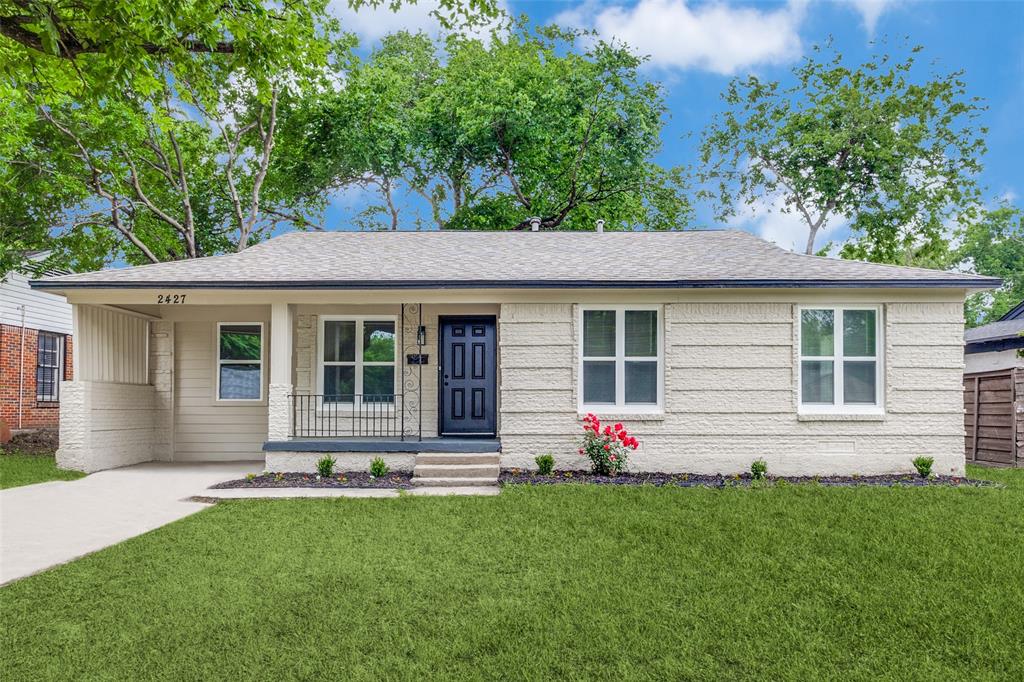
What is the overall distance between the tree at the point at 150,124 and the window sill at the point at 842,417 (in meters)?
8.47

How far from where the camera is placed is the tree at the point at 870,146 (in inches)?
918

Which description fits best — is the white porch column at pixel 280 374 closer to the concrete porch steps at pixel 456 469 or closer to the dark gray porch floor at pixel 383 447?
the dark gray porch floor at pixel 383 447

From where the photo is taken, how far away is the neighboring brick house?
17.3m

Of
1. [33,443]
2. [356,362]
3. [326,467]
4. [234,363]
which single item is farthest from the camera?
[33,443]

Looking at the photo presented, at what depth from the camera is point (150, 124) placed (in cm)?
1911

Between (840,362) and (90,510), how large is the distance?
10528 millimetres

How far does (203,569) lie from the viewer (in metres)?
5.55

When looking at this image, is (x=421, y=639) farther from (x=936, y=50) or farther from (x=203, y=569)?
(x=936, y=50)

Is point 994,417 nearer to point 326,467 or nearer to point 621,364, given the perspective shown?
point 621,364

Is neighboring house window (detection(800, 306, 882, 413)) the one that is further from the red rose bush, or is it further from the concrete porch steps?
the concrete porch steps

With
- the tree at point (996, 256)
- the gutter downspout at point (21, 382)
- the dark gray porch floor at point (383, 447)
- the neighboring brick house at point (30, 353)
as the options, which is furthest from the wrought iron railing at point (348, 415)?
the tree at point (996, 256)

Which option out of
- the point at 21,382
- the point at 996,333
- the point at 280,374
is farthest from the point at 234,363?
the point at 996,333

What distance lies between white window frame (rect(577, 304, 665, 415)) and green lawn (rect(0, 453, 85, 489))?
8.09 meters

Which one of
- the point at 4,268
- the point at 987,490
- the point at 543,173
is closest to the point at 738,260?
the point at 987,490
